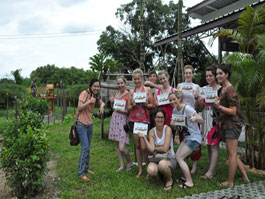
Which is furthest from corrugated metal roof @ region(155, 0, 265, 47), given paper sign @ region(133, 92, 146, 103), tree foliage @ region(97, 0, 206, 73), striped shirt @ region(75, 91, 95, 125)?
tree foliage @ region(97, 0, 206, 73)

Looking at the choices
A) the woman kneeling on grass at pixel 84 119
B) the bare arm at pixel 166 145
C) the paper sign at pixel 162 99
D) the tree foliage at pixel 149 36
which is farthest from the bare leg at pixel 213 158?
the tree foliage at pixel 149 36

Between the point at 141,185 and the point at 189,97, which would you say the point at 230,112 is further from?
the point at 141,185

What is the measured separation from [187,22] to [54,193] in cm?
2217

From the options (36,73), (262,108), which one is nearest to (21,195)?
(262,108)

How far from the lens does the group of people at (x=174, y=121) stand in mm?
3994

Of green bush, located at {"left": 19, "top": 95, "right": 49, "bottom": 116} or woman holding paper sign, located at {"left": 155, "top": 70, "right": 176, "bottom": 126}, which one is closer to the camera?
woman holding paper sign, located at {"left": 155, "top": 70, "right": 176, "bottom": 126}

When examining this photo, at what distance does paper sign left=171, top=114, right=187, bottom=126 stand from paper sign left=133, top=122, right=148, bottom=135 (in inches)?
19.8

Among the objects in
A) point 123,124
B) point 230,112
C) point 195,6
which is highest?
point 195,6

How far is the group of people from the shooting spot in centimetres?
399

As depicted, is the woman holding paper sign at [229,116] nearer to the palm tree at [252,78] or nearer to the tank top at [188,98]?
the tank top at [188,98]

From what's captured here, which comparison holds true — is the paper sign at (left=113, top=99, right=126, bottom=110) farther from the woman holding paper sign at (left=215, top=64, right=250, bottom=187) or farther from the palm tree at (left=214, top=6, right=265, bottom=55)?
the palm tree at (left=214, top=6, right=265, bottom=55)

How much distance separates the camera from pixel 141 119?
448cm

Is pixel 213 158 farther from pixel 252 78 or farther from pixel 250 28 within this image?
pixel 250 28

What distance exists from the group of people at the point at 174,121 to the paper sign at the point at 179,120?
0.04 metres
